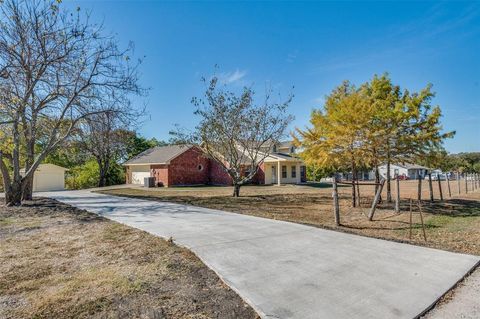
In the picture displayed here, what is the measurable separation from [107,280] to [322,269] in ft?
10.0

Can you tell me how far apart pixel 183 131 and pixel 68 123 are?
594 cm

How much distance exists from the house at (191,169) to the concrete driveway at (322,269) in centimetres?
2207

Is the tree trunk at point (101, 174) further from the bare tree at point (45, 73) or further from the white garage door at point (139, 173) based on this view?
the bare tree at point (45, 73)

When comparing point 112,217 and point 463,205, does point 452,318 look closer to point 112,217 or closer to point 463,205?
point 112,217

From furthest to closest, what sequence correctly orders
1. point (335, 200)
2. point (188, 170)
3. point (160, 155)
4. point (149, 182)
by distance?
point (160, 155), point (188, 170), point (149, 182), point (335, 200)

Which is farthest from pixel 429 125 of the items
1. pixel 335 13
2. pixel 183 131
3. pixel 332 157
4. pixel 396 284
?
pixel 183 131

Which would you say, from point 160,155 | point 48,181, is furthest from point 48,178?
point 160,155

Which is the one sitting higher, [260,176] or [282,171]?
[282,171]

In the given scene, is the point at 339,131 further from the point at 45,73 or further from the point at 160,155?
the point at 160,155

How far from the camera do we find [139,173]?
32375 mm

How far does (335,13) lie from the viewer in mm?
12023

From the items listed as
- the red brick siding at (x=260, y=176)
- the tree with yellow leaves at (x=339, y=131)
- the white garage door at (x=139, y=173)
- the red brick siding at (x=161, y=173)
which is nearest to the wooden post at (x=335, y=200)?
the tree with yellow leaves at (x=339, y=131)

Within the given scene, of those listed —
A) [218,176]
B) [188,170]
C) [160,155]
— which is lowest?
[218,176]

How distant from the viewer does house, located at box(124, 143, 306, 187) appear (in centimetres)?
2920
